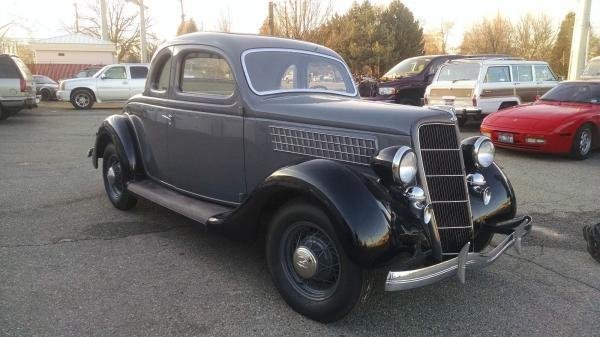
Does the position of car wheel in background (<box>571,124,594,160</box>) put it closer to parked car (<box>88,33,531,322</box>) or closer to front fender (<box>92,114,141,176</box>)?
parked car (<box>88,33,531,322</box>)

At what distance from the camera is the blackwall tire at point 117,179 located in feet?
16.9

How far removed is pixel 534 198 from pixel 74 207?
5.49 metres

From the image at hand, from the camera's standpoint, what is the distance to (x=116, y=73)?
1795 centimetres

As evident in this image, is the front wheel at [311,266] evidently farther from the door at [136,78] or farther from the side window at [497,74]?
the door at [136,78]

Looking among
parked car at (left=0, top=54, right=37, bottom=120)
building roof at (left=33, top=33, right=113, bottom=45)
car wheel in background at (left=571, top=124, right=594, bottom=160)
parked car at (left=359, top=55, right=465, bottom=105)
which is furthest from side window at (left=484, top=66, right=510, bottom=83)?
building roof at (left=33, top=33, right=113, bottom=45)

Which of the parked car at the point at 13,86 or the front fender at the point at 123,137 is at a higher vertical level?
the parked car at the point at 13,86

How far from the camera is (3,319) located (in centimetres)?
310

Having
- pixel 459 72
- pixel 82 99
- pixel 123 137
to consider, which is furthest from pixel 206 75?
pixel 82 99

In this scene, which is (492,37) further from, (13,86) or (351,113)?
(351,113)

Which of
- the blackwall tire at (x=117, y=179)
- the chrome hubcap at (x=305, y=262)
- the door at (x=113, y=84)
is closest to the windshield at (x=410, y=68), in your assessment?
the door at (x=113, y=84)

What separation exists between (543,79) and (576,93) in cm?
384

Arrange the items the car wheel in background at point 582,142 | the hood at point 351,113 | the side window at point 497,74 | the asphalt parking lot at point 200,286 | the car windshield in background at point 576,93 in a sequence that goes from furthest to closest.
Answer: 1. the side window at point 497,74
2. the car windshield in background at point 576,93
3. the car wheel in background at point 582,142
4. the hood at point 351,113
5. the asphalt parking lot at point 200,286

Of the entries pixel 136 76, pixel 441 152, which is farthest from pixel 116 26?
pixel 441 152

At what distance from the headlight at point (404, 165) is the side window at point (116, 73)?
16710 mm
